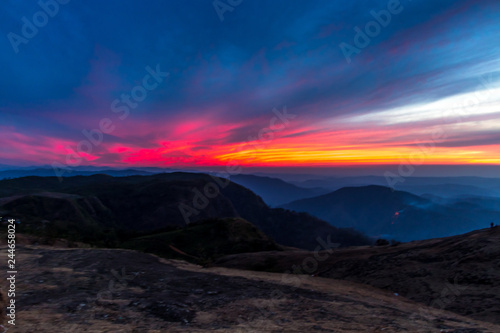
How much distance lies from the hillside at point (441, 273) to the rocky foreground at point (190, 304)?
1.22 metres

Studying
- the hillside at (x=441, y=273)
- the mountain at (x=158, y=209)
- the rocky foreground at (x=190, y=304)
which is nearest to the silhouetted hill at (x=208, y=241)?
the hillside at (x=441, y=273)

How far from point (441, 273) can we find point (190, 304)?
13.2 meters

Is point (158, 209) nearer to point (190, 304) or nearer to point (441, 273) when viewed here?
point (190, 304)

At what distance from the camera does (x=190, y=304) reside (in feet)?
26.8

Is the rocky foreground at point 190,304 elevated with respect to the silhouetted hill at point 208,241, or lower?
elevated

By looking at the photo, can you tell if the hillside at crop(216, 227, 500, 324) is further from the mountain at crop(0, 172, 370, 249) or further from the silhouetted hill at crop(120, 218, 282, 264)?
the mountain at crop(0, 172, 370, 249)

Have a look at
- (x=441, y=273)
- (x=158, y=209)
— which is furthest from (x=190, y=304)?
(x=158, y=209)

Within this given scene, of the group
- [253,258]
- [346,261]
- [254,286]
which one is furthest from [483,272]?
[253,258]

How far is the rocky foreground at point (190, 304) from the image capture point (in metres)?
6.41

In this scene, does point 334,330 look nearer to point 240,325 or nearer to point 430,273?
point 240,325

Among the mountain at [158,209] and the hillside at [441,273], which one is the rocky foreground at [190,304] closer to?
the hillside at [441,273]

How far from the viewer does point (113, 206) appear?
110 m

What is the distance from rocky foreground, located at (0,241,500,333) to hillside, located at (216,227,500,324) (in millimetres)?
1220

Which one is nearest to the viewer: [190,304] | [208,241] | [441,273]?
[190,304]
